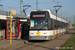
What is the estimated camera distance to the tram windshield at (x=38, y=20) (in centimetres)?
1633

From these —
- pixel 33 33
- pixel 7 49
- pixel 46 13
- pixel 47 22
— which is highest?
pixel 46 13

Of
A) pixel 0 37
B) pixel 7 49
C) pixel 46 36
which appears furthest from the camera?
pixel 0 37

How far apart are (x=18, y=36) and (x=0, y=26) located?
8.26ft

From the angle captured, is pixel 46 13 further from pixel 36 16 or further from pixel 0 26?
pixel 0 26

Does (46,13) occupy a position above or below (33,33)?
above


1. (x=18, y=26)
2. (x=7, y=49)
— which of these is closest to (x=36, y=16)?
(x=18, y=26)

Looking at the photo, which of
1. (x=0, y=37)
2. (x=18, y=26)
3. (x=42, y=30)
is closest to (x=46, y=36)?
(x=42, y=30)

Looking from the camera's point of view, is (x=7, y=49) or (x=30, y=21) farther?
(x=30, y=21)

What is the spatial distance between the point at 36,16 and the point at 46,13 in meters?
1.19

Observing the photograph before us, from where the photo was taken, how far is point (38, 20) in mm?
16453

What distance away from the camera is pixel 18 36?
18422 mm

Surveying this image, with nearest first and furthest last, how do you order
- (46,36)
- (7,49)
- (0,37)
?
1. (7,49)
2. (46,36)
3. (0,37)

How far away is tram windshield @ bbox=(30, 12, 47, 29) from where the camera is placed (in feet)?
53.6

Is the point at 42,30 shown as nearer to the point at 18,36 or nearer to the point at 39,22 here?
the point at 39,22
